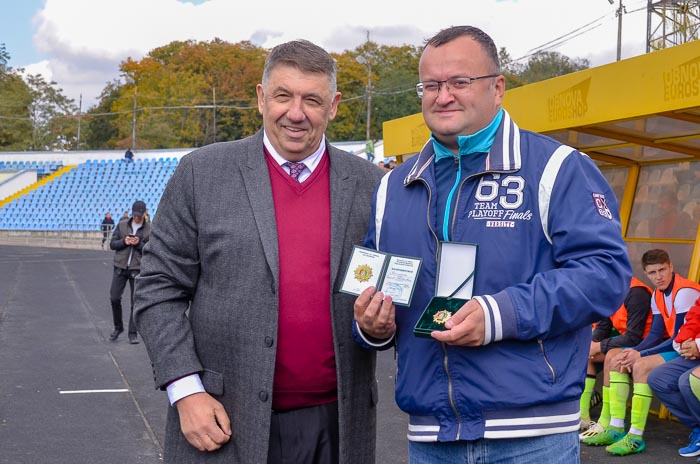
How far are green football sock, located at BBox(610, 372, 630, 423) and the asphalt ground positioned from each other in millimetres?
337

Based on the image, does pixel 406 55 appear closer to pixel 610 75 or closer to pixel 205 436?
pixel 610 75

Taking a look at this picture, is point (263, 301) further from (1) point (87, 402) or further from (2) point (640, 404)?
(1) point (87, 402)

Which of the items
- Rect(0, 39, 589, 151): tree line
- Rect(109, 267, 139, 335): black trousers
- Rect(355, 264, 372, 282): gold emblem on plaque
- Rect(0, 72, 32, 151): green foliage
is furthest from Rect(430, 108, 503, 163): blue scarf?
Rect(0, 72, 32, 151): green foliage

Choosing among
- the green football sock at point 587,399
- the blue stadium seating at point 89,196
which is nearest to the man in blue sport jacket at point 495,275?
the green football sock at point 587,399

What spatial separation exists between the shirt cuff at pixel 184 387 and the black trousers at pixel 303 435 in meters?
0.27

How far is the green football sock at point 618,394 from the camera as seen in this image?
22.7ft

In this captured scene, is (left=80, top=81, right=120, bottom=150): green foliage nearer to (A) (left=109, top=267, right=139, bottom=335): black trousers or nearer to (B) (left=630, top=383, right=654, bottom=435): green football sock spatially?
(A) (left=109, top=267, right=139, bottom=335): black trousers

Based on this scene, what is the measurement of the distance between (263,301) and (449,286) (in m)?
0.67

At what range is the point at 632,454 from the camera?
672 cm

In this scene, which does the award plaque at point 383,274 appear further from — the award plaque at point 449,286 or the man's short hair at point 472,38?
the man's short hair at point 472,38

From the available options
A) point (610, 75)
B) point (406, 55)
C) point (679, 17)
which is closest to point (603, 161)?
point (610, 75)

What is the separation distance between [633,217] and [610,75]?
2.65 meters

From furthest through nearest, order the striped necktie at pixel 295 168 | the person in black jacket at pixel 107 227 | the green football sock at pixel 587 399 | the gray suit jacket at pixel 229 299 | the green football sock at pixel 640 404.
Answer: the person in black jacket at pixel 107 227, the green football sock at pixel 587 399, the green football sock at pixel 640 404, the striped necktie at pixel 295 168, the gray suit jacket at pixel 229 299

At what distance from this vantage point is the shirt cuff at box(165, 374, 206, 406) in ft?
9.21
